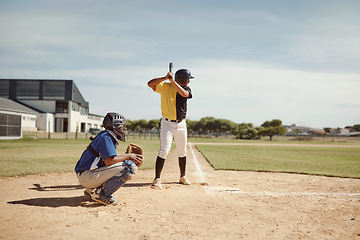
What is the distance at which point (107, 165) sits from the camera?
3691mm

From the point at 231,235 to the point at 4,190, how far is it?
163 inches

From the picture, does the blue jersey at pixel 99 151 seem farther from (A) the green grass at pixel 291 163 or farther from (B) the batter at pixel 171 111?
(A) the green grass at pixel 291 163

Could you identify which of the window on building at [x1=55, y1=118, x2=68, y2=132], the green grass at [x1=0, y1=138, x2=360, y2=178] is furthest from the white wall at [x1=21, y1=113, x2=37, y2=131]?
the green grass at [x1=0, y1=138, x2=360, y2=178]

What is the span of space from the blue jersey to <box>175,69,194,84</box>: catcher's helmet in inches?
90.7

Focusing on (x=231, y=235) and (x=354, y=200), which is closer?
(x=231, y=235)

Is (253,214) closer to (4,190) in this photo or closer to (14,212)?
(14,212)

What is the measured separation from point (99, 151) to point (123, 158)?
1.09 feet

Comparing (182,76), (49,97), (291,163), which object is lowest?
(291,163)

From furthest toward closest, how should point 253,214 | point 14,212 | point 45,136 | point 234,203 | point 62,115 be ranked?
point 62,115
point 45,136
point 234,203
point 253,214
point 14,212

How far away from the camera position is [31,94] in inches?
2222

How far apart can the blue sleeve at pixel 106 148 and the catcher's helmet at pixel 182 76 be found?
245cm

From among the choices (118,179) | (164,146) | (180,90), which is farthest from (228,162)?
(118,179)

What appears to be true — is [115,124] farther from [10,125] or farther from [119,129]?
[10,125]

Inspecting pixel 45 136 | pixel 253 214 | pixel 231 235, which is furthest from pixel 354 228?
pixel 45 136
